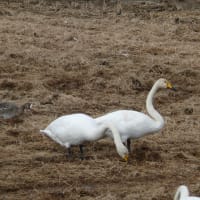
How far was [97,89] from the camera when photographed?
12438 millimetres

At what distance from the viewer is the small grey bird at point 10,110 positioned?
1059cm

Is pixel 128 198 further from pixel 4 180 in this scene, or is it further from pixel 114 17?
pixel 114 17

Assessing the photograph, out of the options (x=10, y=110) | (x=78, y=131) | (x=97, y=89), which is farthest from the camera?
(x=97, y=89)

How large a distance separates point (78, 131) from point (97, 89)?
3.79 metres

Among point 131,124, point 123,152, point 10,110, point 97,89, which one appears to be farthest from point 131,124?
point 97,89

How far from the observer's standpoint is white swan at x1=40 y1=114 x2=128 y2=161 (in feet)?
28.3

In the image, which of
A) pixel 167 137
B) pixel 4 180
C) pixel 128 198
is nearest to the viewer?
pixel 128 198

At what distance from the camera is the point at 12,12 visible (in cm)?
1912

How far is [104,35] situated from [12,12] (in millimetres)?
3570

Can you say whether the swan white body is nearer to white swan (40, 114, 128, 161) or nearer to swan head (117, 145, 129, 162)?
white swan (40, 114, 128, 161)

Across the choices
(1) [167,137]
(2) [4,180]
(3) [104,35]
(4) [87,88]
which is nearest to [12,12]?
(3) [104,35]

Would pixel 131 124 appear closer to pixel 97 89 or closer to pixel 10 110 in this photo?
pixel 10 110

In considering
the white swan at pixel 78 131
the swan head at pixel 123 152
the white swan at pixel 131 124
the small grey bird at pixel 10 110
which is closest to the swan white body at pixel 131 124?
the white swan at pixel 131 124

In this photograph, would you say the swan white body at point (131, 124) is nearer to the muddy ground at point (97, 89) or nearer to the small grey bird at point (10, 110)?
the muddy ground at point (97, 89)
